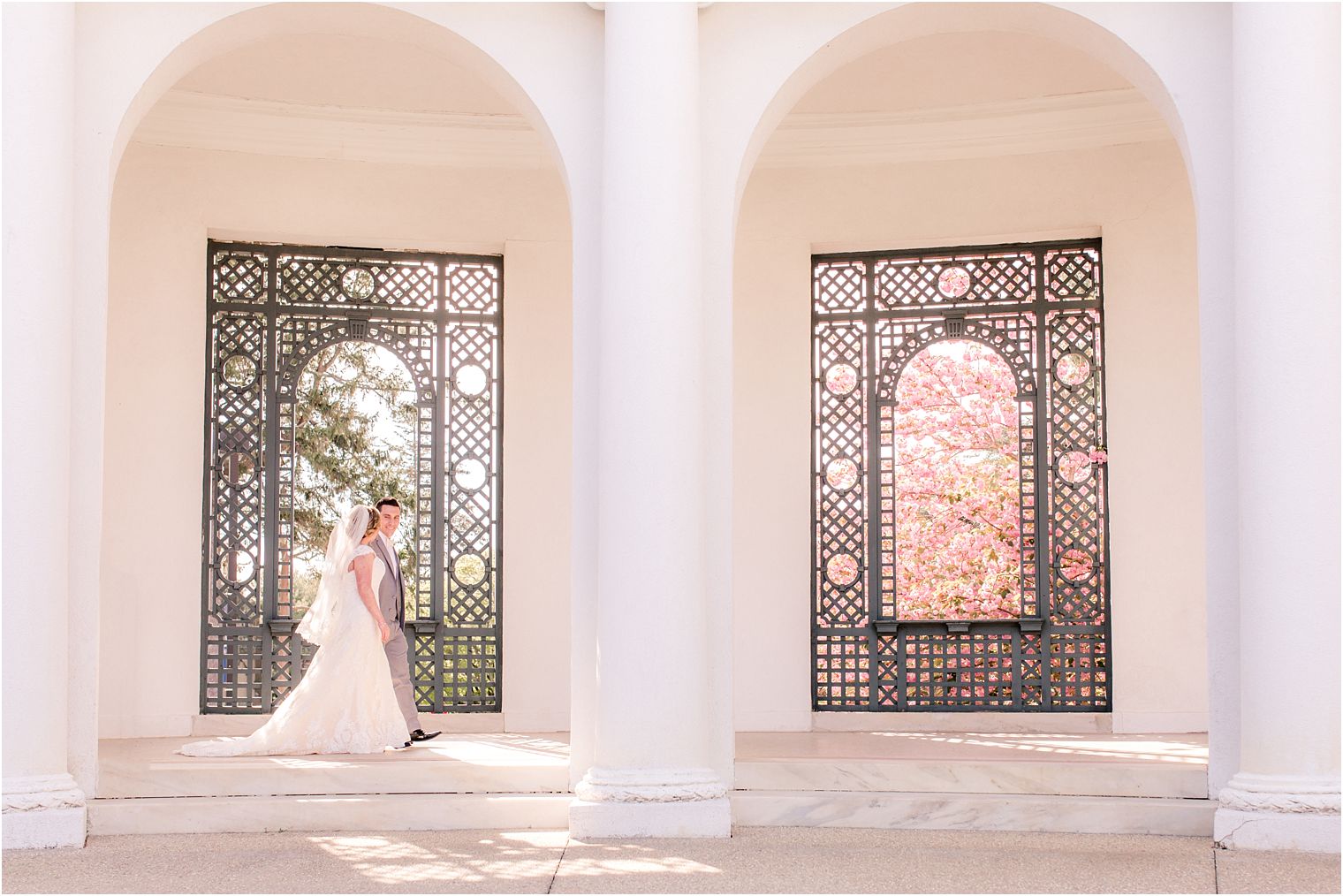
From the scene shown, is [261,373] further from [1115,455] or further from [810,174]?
[1115,455]

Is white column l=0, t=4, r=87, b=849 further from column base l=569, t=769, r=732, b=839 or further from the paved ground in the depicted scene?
column base l=569, t=769, r=732, b=839

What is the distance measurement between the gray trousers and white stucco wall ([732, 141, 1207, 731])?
2.38 meters

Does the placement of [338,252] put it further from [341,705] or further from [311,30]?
[341,705]

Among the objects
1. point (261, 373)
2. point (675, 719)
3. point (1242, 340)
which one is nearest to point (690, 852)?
Answer: point (675, 719)

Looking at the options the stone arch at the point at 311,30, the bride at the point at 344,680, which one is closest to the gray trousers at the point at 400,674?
the bride at the point at 344,680

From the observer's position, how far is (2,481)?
7215 mm

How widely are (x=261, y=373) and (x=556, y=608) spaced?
2832mm

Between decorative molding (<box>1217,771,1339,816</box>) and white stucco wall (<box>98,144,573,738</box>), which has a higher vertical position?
white stucco wall (<box>98,144,573,738</box>)

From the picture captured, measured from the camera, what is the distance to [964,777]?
8.15 meters

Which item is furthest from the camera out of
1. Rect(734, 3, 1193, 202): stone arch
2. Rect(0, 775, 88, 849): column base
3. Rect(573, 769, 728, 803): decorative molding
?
Rect(734, 3, 1193, 202): stone arch

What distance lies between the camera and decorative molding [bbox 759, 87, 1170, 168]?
10.6 m

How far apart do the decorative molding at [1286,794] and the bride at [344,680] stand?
16.5 feet

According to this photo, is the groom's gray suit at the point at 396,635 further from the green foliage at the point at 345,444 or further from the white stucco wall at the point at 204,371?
the green foliage at the point at 345,444

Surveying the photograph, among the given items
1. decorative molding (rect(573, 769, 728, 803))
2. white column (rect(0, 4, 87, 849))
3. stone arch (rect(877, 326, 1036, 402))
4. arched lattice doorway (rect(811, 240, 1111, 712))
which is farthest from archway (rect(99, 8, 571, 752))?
decorative molding (rect(573, 769, 728, 803))
